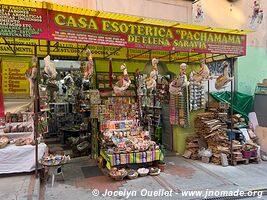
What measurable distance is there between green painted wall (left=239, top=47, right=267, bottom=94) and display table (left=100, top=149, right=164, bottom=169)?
467cm

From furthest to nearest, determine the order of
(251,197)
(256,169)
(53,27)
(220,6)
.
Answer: (220,6)
(256,169)
(251,197)
(53,27)

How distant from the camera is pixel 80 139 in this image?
7.73 m

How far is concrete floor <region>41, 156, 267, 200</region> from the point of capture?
180 inches

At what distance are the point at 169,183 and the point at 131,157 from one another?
3.53 feet

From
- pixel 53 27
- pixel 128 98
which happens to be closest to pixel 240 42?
pixel 128 98

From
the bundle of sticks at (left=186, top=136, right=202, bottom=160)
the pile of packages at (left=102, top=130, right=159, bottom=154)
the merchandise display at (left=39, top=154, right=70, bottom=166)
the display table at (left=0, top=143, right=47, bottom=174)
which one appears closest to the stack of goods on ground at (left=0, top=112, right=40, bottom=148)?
the display table at (left=0, top=143, right=47, bottom=174)

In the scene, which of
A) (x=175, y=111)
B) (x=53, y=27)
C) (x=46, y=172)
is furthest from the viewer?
(x=175, y=111)

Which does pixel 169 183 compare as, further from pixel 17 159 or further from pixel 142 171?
pixel 17 159

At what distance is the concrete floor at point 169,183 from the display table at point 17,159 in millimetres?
650

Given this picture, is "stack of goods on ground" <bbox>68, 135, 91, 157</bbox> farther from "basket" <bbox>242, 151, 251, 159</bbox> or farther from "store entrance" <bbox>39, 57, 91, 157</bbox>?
"basket" <bbox>242, 151, 251, 159</bbox>

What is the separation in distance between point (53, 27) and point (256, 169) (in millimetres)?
6011

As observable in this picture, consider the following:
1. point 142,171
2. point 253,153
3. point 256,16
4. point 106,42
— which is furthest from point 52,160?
point 256,16

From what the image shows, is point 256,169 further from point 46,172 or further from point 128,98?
point 46,172

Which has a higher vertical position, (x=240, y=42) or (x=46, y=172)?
(x=240, y=42)
